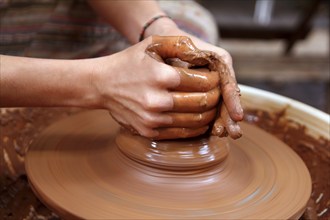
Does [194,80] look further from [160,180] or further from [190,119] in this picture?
[160,180]

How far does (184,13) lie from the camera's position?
2.02m

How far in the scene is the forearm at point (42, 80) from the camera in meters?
1.07

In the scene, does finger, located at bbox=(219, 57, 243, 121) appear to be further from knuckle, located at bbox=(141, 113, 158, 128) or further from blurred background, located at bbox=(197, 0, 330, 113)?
blurred background, located at bbox=(197, 0, 330, 113)

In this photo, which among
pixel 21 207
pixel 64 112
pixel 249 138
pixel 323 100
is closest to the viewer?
pixel 21 207

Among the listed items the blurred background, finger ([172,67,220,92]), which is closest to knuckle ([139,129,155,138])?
finger ([172,67,220,92])

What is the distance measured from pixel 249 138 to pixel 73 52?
0.85 m

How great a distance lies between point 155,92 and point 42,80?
0.28 metres

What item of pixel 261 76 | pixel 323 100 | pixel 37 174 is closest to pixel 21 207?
pixel 37 174

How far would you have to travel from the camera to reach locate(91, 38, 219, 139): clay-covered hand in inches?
38.7

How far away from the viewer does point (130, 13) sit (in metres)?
1.57

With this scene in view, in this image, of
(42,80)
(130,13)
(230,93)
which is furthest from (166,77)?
(130,13)

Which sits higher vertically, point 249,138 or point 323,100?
point 249,138

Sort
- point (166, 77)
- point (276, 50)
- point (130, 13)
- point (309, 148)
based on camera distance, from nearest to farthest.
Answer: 1. point (166, 77)
2. point (309, 148)
3. point (130, 13)
4. point (276, 50)

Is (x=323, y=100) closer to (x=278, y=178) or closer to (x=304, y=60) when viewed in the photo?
(x=304, y=60)
